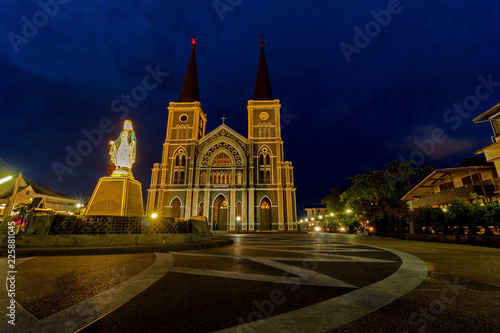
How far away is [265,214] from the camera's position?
32.0 m

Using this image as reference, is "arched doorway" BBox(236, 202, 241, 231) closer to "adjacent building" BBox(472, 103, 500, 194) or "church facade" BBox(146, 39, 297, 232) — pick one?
"church facade" BBox(146, 39, 297, 232)

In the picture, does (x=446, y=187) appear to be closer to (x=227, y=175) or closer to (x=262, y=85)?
(x=227, y=175)

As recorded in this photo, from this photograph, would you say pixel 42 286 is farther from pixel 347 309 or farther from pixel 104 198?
pixel 104 198

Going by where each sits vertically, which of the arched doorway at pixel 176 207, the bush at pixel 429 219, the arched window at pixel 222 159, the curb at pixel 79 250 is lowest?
the curb at pixel 79 250

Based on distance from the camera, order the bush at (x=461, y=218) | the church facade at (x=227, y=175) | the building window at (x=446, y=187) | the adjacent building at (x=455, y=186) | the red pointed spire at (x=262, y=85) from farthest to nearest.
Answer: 1. the red pointed spire at (x=262, y=85)
2. the church facade at (x=227, y=175)
3. the building window at (x=446, y=187)
4. the adjacent building at (x=455, y=186)
5. the bush at (x=461, y=218)

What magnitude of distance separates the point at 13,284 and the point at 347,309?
171 inches

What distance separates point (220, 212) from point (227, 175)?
595cm

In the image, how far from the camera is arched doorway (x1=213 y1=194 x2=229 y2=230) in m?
32.8

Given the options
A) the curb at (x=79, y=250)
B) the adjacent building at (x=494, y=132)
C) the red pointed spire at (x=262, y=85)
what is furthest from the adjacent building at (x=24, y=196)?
the adjacent building at (x=494, y=132)

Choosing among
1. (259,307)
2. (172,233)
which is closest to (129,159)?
(172,233)

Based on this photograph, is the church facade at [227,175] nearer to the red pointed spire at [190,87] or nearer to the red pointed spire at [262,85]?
the red pointed spire at [262,85]

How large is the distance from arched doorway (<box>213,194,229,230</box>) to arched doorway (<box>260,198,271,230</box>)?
5615 millimetres

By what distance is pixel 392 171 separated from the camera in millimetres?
23984

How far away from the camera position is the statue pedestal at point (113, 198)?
9.51m
